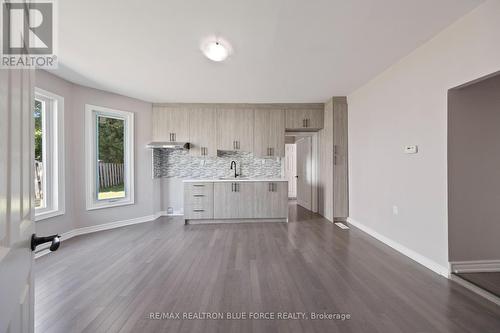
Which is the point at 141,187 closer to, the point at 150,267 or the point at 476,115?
the point at 150,267

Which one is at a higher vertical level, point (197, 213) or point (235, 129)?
point (235, 129)

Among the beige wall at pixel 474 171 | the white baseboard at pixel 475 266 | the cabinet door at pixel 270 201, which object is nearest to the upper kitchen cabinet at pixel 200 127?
the cabinet door at pixel 270 201

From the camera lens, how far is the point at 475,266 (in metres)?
2.27

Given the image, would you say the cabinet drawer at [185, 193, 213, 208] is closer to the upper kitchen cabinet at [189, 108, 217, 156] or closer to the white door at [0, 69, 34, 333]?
the upper kitchen cabinet at [189, 108, 217, 156]

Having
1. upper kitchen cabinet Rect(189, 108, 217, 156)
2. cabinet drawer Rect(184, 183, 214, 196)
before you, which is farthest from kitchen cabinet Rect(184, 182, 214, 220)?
upper kitchen cabinet Rect(189, 108, 217, 156)

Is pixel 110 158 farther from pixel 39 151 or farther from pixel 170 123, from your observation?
pixel 170 123

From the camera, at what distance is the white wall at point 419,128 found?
1.98m

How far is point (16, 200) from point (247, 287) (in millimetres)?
1923

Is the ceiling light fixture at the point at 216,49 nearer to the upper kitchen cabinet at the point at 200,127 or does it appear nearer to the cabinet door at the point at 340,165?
the upper kitchen cabinet at the point at 200,127

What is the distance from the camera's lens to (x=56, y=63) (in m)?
2.88

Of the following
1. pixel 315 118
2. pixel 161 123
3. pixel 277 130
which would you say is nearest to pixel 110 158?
pixel 161 123

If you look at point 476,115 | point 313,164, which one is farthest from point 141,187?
point 476,115

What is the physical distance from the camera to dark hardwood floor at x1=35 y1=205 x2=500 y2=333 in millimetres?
1651

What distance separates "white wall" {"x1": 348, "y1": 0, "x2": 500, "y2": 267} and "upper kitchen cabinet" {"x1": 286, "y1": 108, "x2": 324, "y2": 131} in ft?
3.77
